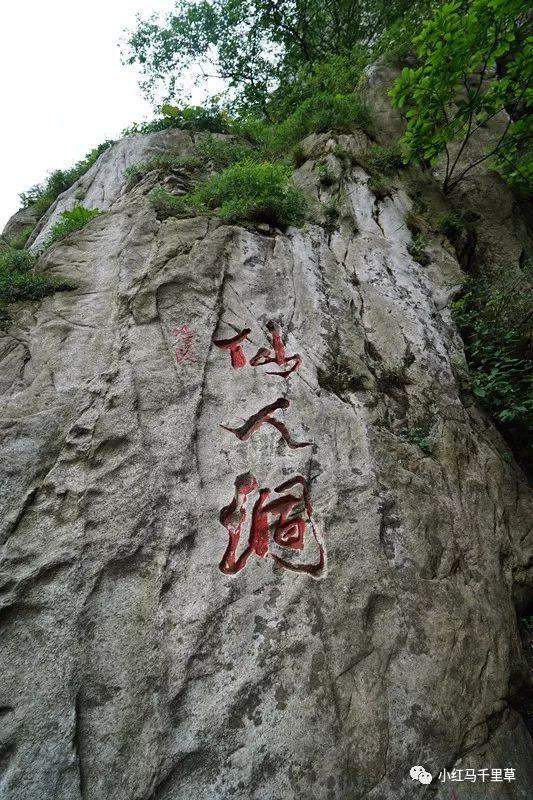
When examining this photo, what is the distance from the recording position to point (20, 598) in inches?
121

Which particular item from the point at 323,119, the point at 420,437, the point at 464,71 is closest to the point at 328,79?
the point at 323,119

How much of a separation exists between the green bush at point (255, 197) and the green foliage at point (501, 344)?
281cm

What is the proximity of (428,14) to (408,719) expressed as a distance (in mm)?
12731

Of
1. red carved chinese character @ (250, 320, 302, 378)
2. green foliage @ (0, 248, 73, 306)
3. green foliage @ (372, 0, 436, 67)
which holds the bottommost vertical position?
red carved chinese character @ (250, 320, 302, 378)

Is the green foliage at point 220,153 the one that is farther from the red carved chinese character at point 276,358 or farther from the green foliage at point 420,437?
the green foliage at point 420,437

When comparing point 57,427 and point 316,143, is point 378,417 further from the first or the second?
point 316,143

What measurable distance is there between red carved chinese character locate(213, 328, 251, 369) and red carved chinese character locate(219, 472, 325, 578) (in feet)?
4.16

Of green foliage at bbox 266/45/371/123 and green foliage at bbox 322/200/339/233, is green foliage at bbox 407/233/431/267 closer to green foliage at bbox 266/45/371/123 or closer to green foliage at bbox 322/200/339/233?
green foliage at bbox 322/200/339/233

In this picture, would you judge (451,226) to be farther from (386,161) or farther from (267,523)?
(267,523)

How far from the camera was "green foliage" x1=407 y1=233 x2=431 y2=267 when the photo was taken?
21.0 feet

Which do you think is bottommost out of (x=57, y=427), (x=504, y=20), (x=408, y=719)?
(x=408, y=719)

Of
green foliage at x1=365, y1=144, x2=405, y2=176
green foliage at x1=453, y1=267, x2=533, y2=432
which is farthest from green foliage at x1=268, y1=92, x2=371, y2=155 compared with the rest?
green foliage at x1=453, y1=267, x2=533, y2=432

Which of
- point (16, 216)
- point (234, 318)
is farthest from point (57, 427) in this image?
point (16, 216)
